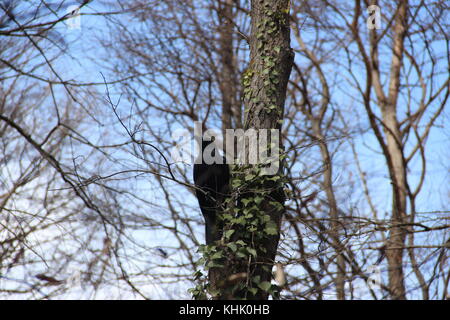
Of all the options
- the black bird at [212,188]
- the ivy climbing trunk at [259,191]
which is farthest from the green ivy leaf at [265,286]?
the black bird at [212,188]

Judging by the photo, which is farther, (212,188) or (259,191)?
(212,188)

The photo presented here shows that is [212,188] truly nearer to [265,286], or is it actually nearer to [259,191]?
[259,191]

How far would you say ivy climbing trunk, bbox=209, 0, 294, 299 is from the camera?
331 cm

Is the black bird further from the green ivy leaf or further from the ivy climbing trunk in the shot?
the green ivy leaf

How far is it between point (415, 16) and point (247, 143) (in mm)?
5339

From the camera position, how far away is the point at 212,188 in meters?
3.52

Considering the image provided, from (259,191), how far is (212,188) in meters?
0.37

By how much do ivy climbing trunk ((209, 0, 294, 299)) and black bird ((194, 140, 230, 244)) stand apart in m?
0.09

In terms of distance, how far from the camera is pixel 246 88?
394cm

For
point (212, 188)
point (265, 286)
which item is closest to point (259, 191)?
point (212, 188)

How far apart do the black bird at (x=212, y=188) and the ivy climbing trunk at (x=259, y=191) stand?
0.09m

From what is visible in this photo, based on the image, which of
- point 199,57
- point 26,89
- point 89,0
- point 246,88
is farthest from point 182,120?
point 246,88

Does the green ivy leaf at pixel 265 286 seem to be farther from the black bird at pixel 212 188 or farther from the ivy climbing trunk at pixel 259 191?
the black bird at pixel 212 188

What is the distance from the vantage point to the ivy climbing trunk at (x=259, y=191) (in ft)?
10.9
